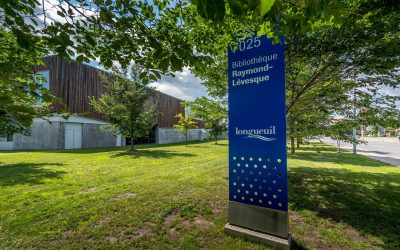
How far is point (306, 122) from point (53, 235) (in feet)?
23.1

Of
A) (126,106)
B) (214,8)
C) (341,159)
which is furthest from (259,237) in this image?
(126,106)

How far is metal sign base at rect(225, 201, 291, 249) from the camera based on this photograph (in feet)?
9.96

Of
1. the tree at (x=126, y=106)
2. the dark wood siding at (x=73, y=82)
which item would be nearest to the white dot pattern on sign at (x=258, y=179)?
the tree at (x=126, y=106)

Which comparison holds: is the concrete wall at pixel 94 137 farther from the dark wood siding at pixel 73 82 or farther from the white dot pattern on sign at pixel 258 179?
the white dot pattern on sign at pixel 258 179

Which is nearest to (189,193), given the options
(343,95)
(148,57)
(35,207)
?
(35,207)

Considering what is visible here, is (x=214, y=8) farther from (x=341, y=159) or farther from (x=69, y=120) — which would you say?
(x=69, y=120)

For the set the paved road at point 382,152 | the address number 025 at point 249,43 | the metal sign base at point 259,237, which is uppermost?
the address number 025 at point 249,43

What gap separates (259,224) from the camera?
3244 mm

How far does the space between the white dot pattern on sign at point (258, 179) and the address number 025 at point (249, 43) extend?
1777 mm

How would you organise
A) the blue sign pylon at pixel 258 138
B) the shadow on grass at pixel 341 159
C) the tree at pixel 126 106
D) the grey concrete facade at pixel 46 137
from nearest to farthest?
1. the blue sign pylon at pixel 258 138
2. the shadow on grass at pixel 341 159
3. the tree at pixel 126 106
4. the grey concrete facade at pixel 46 137

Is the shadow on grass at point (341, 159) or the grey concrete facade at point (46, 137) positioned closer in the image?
the shadow on grass at point (341, 159)

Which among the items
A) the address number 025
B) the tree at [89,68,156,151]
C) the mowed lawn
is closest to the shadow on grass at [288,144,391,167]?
the mowed lawn

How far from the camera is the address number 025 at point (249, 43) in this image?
131 inches

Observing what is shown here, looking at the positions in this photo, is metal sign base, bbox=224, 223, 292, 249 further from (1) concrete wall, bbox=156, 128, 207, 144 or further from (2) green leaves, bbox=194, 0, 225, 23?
(1) concrete wall, bbox=156, 128, 207, 144
